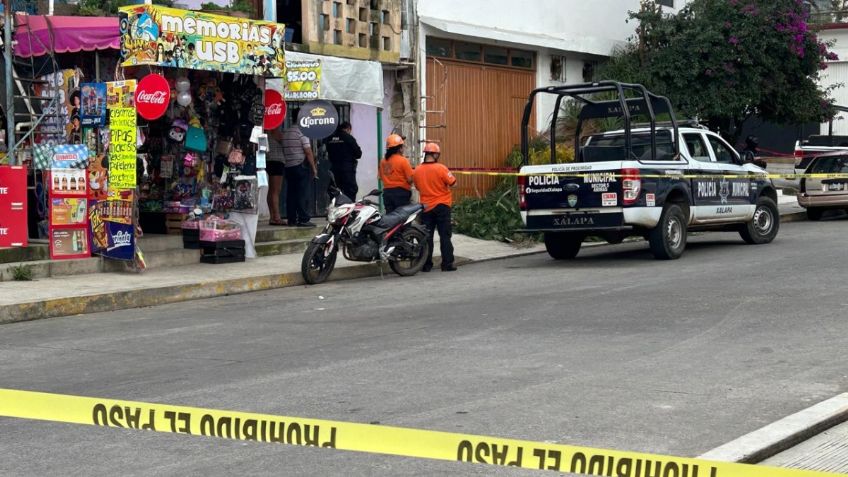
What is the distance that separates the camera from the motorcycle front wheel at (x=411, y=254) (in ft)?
50.4

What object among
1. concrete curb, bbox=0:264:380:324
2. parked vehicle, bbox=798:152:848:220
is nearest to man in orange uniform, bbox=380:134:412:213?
concrete curb, bbox=0:264:380:324

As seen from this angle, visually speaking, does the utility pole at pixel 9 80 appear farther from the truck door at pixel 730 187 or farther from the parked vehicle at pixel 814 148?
the parked vehicle at pixel 814 148

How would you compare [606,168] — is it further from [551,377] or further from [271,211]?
[551,377]

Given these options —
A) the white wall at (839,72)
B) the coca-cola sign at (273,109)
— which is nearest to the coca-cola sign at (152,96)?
the coca-cola sign at (273,109)

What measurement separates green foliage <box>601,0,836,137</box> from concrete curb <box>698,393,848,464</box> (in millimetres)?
19114

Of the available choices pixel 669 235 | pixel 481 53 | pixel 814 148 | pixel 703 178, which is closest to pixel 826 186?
pixel 814 148

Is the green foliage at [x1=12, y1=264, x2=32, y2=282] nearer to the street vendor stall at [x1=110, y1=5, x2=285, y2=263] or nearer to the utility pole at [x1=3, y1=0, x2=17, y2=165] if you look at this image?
the utility pole at [x1=3, y1=0, x2=17, y2=165]

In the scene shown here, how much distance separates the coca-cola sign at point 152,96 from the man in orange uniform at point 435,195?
3.48 m

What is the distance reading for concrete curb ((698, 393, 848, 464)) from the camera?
6.14 metres

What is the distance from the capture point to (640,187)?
51.2 ft

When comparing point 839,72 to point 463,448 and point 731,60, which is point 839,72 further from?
point 463,448

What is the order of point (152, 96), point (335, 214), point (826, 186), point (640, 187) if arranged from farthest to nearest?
point (826, 186) → point (640, 187) → point (335, 214) → point (152, 96)

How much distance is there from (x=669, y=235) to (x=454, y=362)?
8012 millimetres

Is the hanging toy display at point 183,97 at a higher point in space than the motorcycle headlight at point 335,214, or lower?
higher
